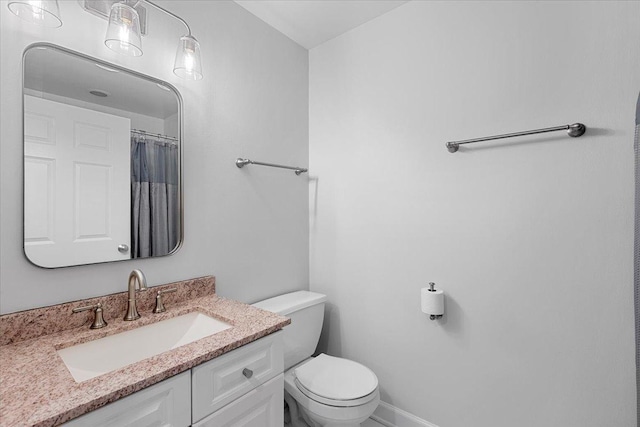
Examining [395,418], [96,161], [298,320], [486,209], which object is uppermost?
[96,161]

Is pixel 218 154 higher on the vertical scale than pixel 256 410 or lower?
higher

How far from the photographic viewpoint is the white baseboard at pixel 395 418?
1698 mm

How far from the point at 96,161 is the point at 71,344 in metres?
0.68

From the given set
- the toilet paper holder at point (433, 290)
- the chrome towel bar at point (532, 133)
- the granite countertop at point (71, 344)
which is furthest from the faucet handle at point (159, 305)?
the chrome towel bar at point (532, 133)

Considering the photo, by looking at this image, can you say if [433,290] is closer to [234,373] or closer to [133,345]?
[234,373]

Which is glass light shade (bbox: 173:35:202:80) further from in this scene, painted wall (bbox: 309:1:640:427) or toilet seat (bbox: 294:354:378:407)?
toilet seat (bbox: 294:354:378:407)

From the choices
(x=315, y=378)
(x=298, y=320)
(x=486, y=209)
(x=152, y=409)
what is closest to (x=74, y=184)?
(x=152, y=409)

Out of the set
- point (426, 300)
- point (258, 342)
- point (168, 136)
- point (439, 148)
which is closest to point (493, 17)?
point (439, 148)

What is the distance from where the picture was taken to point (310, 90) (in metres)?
2.21

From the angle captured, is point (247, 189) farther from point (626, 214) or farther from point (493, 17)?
point (626, 214)

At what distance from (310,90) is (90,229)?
5.34 feet

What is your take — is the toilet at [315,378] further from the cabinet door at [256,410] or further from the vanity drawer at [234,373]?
the vanity drawer at [234,373]

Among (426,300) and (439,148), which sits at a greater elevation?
(439,148)

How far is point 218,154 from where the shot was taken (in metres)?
1.62
